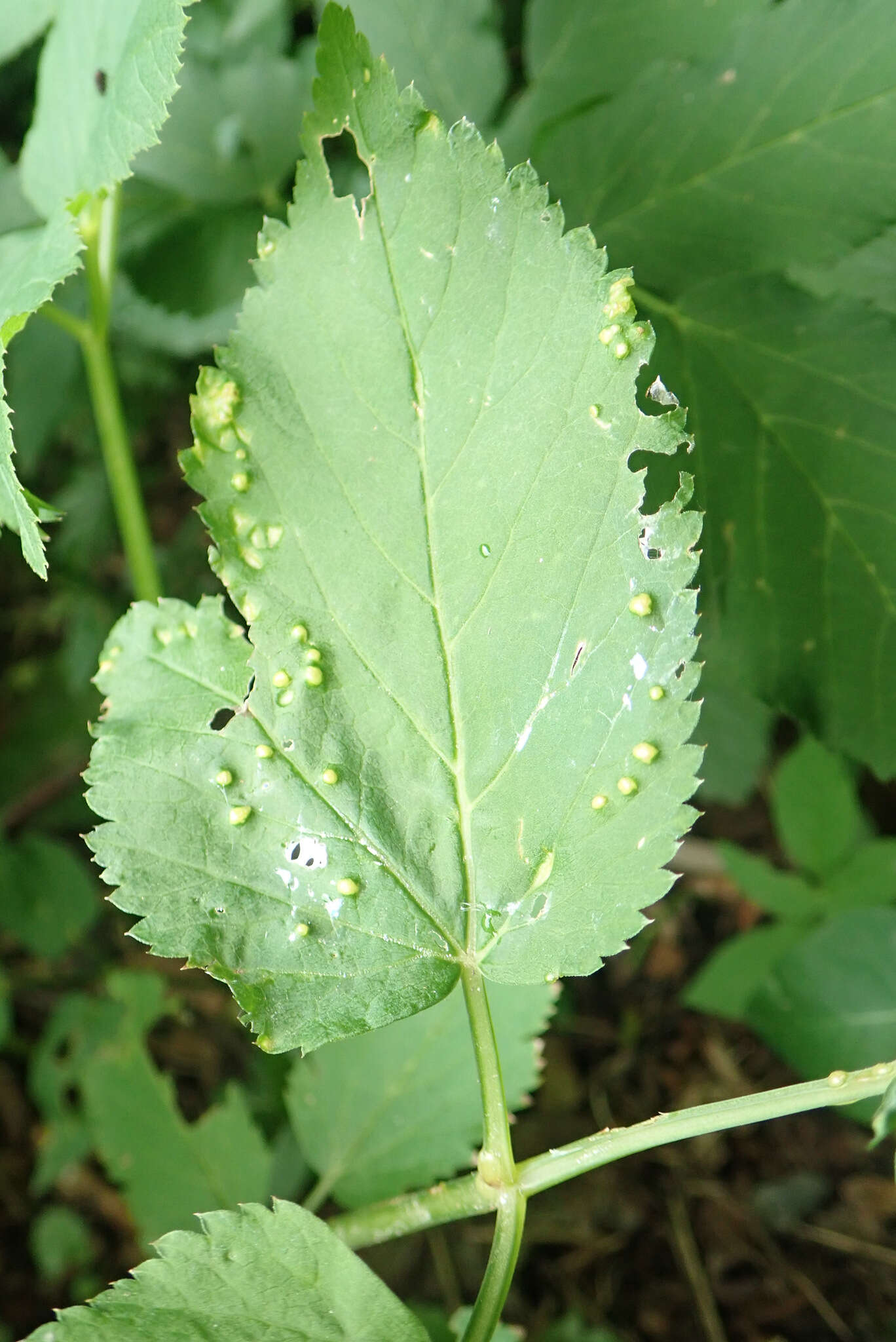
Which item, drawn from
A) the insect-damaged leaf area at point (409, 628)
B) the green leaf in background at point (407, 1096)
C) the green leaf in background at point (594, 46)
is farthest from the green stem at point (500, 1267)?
the green leaf in background at point (594, 46)

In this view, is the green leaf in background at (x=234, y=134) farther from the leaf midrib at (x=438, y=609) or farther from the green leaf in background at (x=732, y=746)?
the green leaf in background at (x=732, y=746)

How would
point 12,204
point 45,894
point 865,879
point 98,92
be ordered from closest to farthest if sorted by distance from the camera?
point 98,92 < point 12,204 < point 865,879 < point 45,894

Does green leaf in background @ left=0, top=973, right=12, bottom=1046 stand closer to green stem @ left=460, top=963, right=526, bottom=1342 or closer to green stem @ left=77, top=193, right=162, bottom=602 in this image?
green stem @ left=77, top=193, right=162, bottom=602

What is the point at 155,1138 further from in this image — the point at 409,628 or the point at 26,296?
the point at 26,296

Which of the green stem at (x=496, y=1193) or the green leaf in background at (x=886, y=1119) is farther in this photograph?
the green stem at (x=496, y=1193)

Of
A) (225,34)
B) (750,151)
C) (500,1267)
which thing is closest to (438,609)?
(500,1267)

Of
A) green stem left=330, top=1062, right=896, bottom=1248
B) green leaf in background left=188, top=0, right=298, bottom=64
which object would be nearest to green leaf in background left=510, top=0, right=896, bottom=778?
green stem left=330, top=1062, right=896, bottom=1248
